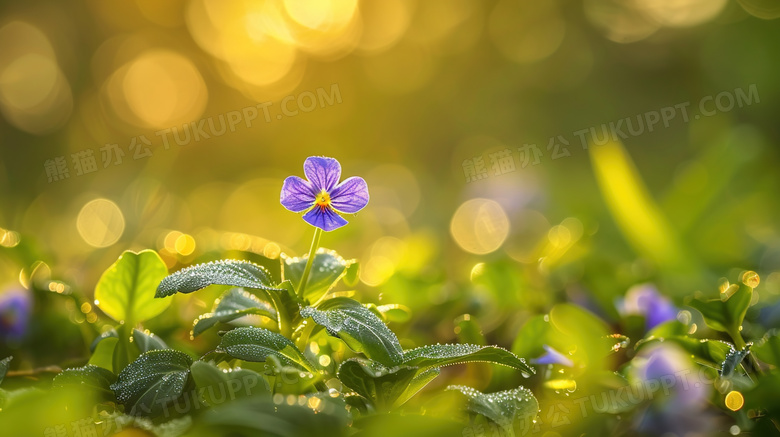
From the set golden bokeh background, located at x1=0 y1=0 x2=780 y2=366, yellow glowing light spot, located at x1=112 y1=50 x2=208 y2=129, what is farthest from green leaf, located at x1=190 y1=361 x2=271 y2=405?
yellow glowing light spot, located at x1=112 y1=50 x2=208 y2=129

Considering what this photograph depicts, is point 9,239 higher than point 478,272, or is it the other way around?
point 9,239

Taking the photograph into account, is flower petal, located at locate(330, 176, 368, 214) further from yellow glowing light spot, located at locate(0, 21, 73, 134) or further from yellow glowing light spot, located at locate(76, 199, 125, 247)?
yellow glowing light spot, located at locate(0, 21, 73, 134)

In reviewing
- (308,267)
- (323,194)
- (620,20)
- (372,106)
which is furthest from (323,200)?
(620,20)

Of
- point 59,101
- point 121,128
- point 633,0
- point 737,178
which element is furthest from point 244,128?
point 737,178

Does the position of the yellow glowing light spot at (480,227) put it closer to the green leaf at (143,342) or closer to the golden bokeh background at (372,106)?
the golden bokeh background at (372,106)

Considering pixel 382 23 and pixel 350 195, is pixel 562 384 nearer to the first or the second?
pixel 350 195
